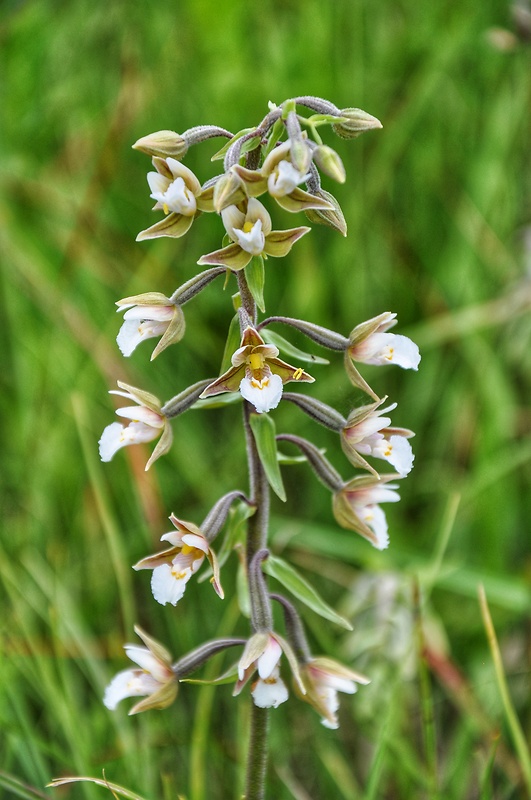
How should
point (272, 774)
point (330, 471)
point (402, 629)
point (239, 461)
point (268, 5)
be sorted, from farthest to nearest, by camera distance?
point (268, 5), point (239, 461), point (402, 629), point (272, 774), point (330, 471)

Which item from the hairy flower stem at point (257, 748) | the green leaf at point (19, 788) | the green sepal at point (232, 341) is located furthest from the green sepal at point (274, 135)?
the green leaf at point (19, 788)

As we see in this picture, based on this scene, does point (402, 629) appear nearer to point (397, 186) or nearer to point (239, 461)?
point (239, 461)

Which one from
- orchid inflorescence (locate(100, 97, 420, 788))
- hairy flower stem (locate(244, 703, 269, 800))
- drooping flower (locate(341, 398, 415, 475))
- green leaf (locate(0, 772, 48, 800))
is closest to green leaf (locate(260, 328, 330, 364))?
orchid inflorescence (locate(100, 97, 420, 788))

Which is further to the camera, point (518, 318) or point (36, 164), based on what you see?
point (36, 164)

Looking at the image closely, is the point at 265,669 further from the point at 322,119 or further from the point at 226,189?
the point at 322,119

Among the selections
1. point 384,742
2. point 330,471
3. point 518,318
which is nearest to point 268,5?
point 518,318

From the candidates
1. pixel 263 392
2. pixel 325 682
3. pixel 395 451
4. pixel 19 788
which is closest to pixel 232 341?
pixel 263 392

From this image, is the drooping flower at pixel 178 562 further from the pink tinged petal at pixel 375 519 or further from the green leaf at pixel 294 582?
the pink tinged petal at pixel 375 519

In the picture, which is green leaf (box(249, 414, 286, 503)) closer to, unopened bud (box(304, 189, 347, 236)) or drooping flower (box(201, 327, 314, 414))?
drooping flower (box(201, 327, 314, 414))
